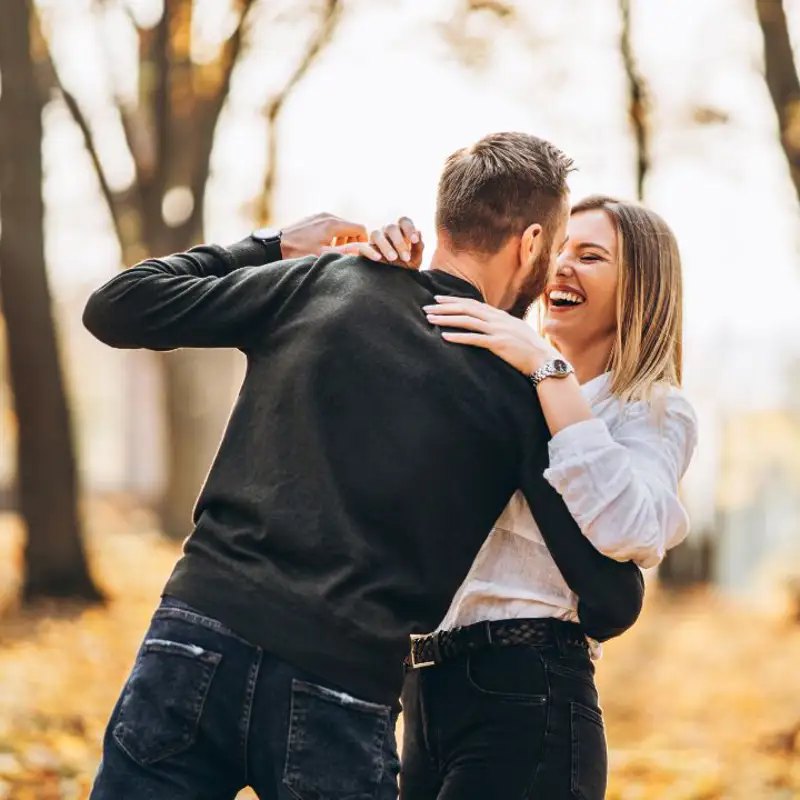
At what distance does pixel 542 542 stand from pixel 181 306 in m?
0.97

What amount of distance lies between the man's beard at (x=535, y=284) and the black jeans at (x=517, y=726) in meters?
0.77

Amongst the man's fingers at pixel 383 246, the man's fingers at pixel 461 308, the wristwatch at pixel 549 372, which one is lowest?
the wristwatch at pixel 549 372

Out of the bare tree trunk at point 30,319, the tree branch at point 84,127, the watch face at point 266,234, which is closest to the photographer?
the watch face at point 266,234

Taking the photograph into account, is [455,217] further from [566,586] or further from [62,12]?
[62,12]

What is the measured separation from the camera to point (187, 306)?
7.94 ft

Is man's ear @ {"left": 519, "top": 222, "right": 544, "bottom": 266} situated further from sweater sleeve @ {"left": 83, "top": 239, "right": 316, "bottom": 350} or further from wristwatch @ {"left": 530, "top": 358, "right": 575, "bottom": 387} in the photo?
sweater sleeve @ {"left": 83, "top": 239, "right": 316, "bottom": 350}

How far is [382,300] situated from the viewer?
2.42 metres

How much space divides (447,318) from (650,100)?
1321 cm

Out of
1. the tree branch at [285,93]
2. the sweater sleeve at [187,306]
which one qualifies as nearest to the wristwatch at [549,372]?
the sweater sleeve at [187,306]

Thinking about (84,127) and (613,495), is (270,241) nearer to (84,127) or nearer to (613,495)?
(613,495)

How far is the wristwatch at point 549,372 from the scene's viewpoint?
2480 millimetres

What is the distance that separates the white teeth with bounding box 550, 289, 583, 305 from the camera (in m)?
3.09

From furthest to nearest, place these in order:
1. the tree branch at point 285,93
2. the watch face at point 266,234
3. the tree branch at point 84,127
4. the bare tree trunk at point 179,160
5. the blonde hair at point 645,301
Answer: the tree branch at point 285,93 < the tree branch at point 84,127 < the bare tree trunk at point 179,160 < the blonde hair at point 645,301 < the watch face at point 266,234

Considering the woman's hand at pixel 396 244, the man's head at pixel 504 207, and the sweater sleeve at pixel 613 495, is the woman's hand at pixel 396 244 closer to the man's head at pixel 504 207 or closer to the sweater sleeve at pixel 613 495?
the man's head at pixel 504 207
